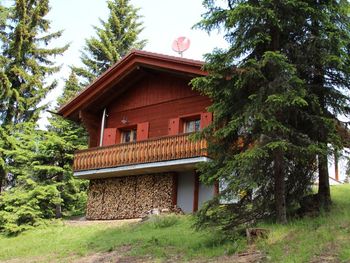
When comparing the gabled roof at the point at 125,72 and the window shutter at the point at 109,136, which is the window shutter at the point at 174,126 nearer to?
the gabled roof at the point at 125,72

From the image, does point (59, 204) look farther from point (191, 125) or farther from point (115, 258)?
point (115, 258)

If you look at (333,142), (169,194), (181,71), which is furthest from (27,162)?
(333,142)

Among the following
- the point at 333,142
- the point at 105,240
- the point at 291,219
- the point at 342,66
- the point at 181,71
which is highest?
the point at 181,71

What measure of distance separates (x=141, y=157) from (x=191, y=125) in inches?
96.0

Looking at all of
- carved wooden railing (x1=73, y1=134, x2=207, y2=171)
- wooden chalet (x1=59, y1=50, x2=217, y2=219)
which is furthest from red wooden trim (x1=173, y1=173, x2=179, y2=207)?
carved wooden railing (x1=73, y1=134, x2=207, y2=171)

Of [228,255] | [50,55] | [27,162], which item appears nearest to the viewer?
[228,255]

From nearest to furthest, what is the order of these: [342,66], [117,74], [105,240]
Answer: [342,66] → [105,240] → [117,74]

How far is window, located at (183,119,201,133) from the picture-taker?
17.7 meters

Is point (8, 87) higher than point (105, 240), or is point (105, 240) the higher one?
point (8, 87)

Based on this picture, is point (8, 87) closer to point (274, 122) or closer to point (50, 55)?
point (50, 55)

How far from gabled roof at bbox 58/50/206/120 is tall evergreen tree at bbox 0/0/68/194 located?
419 cm

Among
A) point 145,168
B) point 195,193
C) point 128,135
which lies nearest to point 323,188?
point 195,193

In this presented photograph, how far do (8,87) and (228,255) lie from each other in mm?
17241

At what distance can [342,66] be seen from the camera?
408 inches
